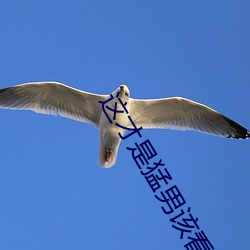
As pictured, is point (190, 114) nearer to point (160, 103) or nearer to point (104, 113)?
point (160, 103)

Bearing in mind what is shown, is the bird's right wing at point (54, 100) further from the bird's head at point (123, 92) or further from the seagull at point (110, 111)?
the bird's head at point (123, 92)

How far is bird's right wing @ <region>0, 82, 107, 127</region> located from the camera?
24.1ft

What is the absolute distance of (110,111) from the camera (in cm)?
701

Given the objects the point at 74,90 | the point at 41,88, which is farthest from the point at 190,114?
the point at 41,88

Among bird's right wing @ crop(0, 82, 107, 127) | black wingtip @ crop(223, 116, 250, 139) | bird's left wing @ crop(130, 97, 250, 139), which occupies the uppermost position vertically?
bird's right wing @ crop(0, 82, 107, 127)

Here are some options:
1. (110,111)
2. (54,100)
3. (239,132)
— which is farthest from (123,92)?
(239,132)

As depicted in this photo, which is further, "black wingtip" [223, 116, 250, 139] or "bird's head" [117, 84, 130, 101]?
"black wingtip" [223, 116, 250, 139]

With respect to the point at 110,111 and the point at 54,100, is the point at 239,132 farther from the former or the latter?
the point at 54,100

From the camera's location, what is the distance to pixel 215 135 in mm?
7816

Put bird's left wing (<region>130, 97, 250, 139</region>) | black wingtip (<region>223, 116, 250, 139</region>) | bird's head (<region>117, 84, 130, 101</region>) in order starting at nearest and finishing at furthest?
1. bird's head (<region>117, 84, 130, 101</region>)
2. bird's left wing (<region>130, 97, 250, 139</region>)
3. black wingtip (<region>223, 116, 250, 139</region>)

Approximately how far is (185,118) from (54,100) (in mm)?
2007

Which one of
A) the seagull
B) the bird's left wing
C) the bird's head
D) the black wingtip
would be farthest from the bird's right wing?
the black wingtip

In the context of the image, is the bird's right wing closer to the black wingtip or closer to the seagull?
the seagull

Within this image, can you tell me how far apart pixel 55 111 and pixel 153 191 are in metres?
2.41
